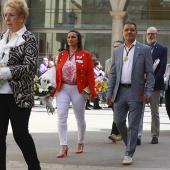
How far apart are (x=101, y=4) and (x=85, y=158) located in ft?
90.5

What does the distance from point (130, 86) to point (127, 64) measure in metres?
0.33

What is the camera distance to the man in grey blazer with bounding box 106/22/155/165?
344 inches

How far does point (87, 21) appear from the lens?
3616cm

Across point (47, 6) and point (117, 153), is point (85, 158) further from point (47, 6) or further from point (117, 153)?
point (47, 6)

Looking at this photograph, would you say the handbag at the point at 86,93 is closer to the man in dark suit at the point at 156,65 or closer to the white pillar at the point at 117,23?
the man in dark suit at the point at 156,65

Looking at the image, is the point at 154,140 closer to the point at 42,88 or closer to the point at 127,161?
the point at 127,161

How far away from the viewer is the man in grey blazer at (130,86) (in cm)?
873

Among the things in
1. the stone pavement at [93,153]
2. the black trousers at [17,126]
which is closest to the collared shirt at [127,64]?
the stone pavement at [93,153]

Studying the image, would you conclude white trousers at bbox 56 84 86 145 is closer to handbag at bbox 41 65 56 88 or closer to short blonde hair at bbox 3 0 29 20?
handbag at bbox 41 65 56 88

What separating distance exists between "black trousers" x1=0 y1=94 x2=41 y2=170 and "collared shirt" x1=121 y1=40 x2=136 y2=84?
8.70 feet

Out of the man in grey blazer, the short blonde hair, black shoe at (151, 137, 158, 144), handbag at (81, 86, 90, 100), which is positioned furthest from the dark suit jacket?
the short blonde hair

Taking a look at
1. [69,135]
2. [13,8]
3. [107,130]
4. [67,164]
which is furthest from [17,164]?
[107,130]

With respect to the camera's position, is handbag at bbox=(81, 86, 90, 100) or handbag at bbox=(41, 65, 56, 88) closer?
handbag at bbox=(41, 65, 56, 88)

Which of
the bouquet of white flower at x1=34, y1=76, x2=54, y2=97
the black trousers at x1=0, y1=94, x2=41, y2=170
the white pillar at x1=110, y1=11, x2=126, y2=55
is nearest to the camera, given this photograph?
the black trousers at x1=0, y1=94, x2=41, y2=170
